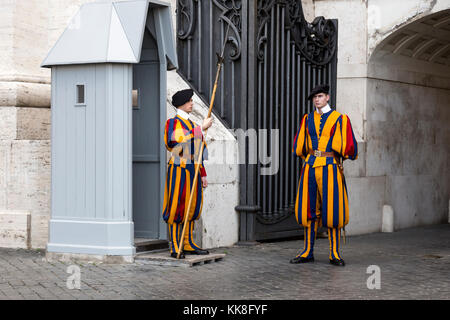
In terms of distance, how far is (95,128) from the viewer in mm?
8336

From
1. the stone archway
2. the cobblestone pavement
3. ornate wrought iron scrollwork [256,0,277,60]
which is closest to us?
the cobblestone pavement

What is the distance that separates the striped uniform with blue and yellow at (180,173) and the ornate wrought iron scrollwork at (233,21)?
6.47ft

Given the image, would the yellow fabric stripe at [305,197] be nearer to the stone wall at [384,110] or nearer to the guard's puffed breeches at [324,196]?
the guard's puffed breeches at [324,196]

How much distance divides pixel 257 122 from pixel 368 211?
2.87 meters

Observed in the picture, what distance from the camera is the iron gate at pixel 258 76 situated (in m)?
10.1

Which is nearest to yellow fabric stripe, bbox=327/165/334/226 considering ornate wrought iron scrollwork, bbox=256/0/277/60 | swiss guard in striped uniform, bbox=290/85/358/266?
swiss guard in striped uniform, bbox=290/85/358/266

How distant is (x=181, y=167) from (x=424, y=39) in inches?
218

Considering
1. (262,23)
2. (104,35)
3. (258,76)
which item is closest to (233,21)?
(262,23)

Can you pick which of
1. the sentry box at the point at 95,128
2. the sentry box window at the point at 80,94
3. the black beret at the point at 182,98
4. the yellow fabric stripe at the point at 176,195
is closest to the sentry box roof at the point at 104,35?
the sentry box at the point at 95,128

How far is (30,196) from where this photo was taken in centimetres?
965

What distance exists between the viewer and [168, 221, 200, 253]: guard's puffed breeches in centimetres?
848

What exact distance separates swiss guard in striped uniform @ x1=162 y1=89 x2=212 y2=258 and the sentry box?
0.39 metres

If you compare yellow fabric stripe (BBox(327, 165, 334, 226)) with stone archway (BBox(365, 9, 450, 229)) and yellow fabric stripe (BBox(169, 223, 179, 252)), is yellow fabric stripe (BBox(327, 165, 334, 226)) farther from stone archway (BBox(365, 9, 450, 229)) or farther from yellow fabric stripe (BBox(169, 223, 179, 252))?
stone archway (BBox(365, 9, 450, 229))
